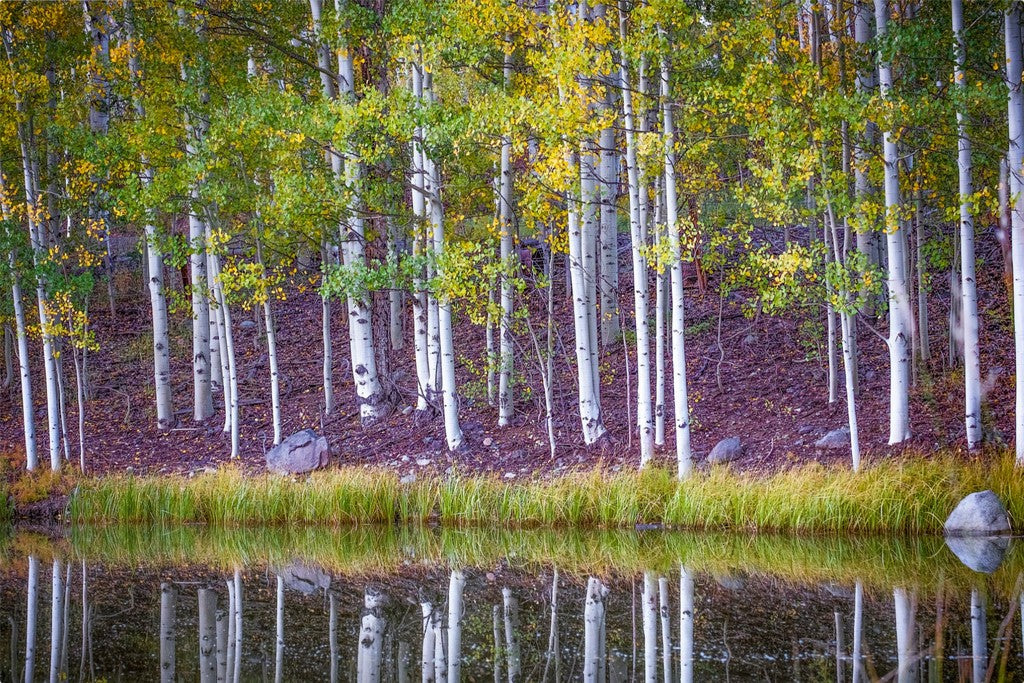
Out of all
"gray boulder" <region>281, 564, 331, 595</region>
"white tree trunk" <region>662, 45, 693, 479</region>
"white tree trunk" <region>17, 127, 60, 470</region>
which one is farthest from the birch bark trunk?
"white tree trunk" <region>662, 45, 693, 479</region>

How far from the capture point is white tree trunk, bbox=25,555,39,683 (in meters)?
6.83

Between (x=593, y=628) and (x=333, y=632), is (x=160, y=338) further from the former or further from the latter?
(x=593, y=628)

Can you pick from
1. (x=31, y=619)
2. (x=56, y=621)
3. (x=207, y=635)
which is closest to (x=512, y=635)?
(x=207, y=635)

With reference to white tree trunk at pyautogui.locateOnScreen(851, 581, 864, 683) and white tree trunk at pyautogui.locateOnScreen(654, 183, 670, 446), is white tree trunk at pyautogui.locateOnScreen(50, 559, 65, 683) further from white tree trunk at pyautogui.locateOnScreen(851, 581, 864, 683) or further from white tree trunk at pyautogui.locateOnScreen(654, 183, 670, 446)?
white tree trunk at pyautogui.locateOnScreen(654, 183, 670, 446)

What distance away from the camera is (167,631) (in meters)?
7.72

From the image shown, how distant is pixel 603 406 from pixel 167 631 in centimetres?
853

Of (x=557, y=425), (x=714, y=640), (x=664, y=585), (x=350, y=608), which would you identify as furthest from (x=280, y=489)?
(x=714, y=640)

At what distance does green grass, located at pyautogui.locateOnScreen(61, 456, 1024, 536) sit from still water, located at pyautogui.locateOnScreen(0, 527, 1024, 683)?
385 mm

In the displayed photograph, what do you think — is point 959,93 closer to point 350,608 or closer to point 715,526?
point 715,526

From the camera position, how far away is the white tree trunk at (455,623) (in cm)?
667

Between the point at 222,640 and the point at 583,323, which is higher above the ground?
the point at 583,323

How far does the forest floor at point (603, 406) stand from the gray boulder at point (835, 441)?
149 mm

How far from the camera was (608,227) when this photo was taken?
16.1 m

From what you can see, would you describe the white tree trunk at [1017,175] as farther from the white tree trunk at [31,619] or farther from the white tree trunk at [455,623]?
the white tree trunk at [31,619]
